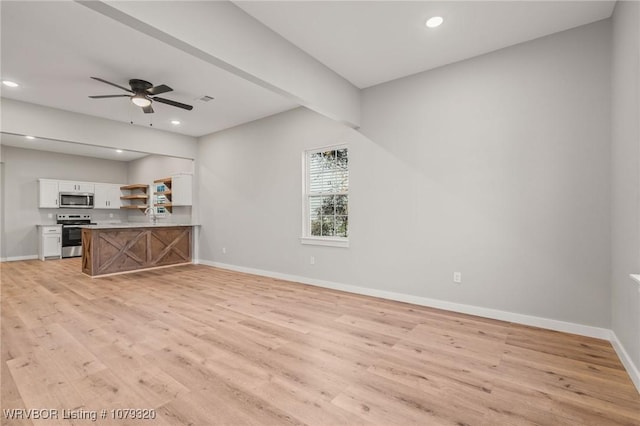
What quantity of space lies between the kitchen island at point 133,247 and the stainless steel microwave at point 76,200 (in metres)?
3.43

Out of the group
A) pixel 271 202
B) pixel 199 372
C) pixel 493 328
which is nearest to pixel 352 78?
pixel 271 202

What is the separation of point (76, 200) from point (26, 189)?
3.57 ft

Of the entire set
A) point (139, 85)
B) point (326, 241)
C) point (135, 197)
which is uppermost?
point (139, 85)

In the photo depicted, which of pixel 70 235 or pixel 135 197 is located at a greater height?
pixel 135 197

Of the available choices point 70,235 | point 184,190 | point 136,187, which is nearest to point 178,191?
point 184,190

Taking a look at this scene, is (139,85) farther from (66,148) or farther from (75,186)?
(75,186)

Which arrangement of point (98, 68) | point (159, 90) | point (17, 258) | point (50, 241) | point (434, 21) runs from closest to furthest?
point (434, 21)
point (98, 68)
point (159, 90)
point (17, 258)
point (50, 241)

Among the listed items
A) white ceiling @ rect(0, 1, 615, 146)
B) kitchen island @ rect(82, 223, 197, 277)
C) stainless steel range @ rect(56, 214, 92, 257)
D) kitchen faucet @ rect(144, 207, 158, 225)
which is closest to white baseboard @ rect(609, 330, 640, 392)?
white ceiling @ rect(0, 1, 615, 146)

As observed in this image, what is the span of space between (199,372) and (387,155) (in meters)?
3.35

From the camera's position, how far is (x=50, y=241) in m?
8.04

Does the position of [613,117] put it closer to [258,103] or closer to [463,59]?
[463,59]

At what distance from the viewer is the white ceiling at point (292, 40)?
2.67 m

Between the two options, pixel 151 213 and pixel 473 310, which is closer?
pixel 473 310

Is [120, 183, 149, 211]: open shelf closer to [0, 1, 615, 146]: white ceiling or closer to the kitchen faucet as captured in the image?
the kitchen faucet
